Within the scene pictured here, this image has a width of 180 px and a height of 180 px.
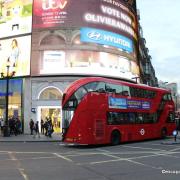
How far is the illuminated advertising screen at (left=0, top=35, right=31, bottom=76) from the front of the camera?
156ft

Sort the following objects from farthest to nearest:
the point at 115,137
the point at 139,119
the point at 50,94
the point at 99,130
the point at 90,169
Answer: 1. the point at 50,94
2. the point at 139,119
3. the point at 115,137
4. the point at 99,130
5. the point at 90,169

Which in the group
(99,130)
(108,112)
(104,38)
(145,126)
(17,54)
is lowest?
(99,130)

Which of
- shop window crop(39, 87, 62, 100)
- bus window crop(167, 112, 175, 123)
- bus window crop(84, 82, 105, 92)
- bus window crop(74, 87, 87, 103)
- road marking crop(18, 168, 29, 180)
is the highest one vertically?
shop window crop(39, 87, 62, 100)

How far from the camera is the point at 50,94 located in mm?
47031

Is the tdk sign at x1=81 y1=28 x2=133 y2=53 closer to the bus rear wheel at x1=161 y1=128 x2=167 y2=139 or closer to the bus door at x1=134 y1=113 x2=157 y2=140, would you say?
the bus rear wheel at x1=161 y1=128 x2=167 y2=139

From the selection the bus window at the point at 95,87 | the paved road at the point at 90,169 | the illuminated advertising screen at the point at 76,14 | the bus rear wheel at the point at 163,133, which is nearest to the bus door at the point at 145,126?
the bus rear wheel at the point at 163,133

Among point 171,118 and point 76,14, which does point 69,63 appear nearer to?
point 76,14

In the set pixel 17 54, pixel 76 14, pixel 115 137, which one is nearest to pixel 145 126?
pixel 115 137

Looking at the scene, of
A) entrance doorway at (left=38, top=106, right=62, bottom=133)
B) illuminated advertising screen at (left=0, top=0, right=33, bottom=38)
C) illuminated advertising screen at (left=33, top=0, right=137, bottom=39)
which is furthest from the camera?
illuminated advertising screen at (left=0, top=0, right=33, bottom=38)

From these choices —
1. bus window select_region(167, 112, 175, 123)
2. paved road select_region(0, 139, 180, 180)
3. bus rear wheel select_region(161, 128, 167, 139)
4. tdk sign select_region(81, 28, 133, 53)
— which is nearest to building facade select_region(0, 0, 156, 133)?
tdk sign select_region(81, 28, 133, 53)

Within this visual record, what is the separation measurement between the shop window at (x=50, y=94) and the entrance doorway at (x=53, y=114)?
3.34 feet

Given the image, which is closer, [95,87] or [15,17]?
[95,87]

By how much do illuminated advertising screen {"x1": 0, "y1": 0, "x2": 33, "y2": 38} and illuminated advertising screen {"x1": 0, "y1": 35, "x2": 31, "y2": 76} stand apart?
932 mm

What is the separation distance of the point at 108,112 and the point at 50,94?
63.8 ft
